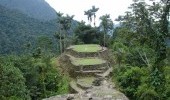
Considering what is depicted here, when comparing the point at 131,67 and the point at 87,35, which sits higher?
the point at 87,35

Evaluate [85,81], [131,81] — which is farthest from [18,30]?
[131,81]

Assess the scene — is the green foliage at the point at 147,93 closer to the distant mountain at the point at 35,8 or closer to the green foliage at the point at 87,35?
the green foliage at the point at 87,35

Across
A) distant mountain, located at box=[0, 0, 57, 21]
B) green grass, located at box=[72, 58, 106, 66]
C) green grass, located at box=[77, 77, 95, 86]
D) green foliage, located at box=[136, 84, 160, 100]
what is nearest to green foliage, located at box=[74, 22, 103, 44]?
green grass, located at box=[72, 58, 106, 66]

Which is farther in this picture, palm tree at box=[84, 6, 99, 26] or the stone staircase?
palm tree at box=[84, 6, 99, 26]

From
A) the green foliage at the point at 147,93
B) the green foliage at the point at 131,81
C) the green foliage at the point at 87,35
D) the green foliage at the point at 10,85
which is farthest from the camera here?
the green foliage at the point at 87,35

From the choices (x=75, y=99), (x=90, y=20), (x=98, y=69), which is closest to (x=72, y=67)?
(x=98, y=69)

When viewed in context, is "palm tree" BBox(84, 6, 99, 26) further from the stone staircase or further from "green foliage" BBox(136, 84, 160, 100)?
"green foliage" BBox(136, 84, 160, 100)

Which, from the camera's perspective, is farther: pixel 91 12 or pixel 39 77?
pixel 91 12

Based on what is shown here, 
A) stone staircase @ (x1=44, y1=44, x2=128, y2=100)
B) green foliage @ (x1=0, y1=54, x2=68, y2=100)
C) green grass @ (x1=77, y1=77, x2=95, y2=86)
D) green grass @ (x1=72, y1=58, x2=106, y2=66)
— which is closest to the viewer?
stone staircase @ (x1=44, y1=44, x2=128, y2=100)

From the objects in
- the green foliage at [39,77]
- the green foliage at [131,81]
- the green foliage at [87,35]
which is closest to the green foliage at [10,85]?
the green foliage at [39,77]

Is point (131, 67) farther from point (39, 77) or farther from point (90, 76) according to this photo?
point (39, 77)

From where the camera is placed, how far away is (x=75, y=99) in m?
16.2

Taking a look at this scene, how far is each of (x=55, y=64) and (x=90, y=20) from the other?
14934 millimetres

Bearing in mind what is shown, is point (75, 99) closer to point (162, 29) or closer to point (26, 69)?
point (162, 29)
